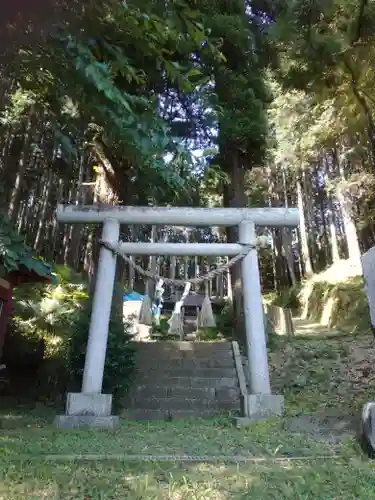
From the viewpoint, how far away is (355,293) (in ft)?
41.4

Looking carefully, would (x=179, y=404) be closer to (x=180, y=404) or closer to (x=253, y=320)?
(x=180, y=404)

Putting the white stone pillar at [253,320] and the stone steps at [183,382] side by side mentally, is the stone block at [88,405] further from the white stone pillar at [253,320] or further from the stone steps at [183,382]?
the white stone pillar at [253,320]

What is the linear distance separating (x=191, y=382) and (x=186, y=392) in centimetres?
31

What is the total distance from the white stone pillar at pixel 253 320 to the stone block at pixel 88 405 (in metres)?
2.00

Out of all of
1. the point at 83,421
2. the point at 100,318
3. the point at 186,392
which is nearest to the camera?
the point at 83,421

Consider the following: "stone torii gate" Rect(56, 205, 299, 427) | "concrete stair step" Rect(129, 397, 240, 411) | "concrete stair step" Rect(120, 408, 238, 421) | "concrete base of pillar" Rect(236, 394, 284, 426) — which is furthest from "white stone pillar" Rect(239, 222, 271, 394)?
"concrete stair step" Rect(129, 397, 240, 411)

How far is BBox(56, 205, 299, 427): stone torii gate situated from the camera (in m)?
5.61

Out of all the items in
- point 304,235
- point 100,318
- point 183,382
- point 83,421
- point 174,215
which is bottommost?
point 83,421

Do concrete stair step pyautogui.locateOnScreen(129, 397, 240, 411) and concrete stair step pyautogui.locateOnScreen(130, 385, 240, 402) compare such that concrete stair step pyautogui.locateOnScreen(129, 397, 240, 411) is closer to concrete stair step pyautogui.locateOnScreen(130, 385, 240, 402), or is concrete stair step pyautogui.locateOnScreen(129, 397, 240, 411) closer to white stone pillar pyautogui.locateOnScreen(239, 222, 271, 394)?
concrete stair step pyautogui.locateOnScreen(130, 385, 240, 402)

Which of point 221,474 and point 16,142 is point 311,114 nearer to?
point 16,142

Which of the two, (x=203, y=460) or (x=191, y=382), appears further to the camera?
(x=191, y=382)

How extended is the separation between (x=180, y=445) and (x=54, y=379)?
15.6 ft

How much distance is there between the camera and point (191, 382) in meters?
7.27

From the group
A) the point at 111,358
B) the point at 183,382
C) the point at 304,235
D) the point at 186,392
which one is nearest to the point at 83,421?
the point at 111,358
